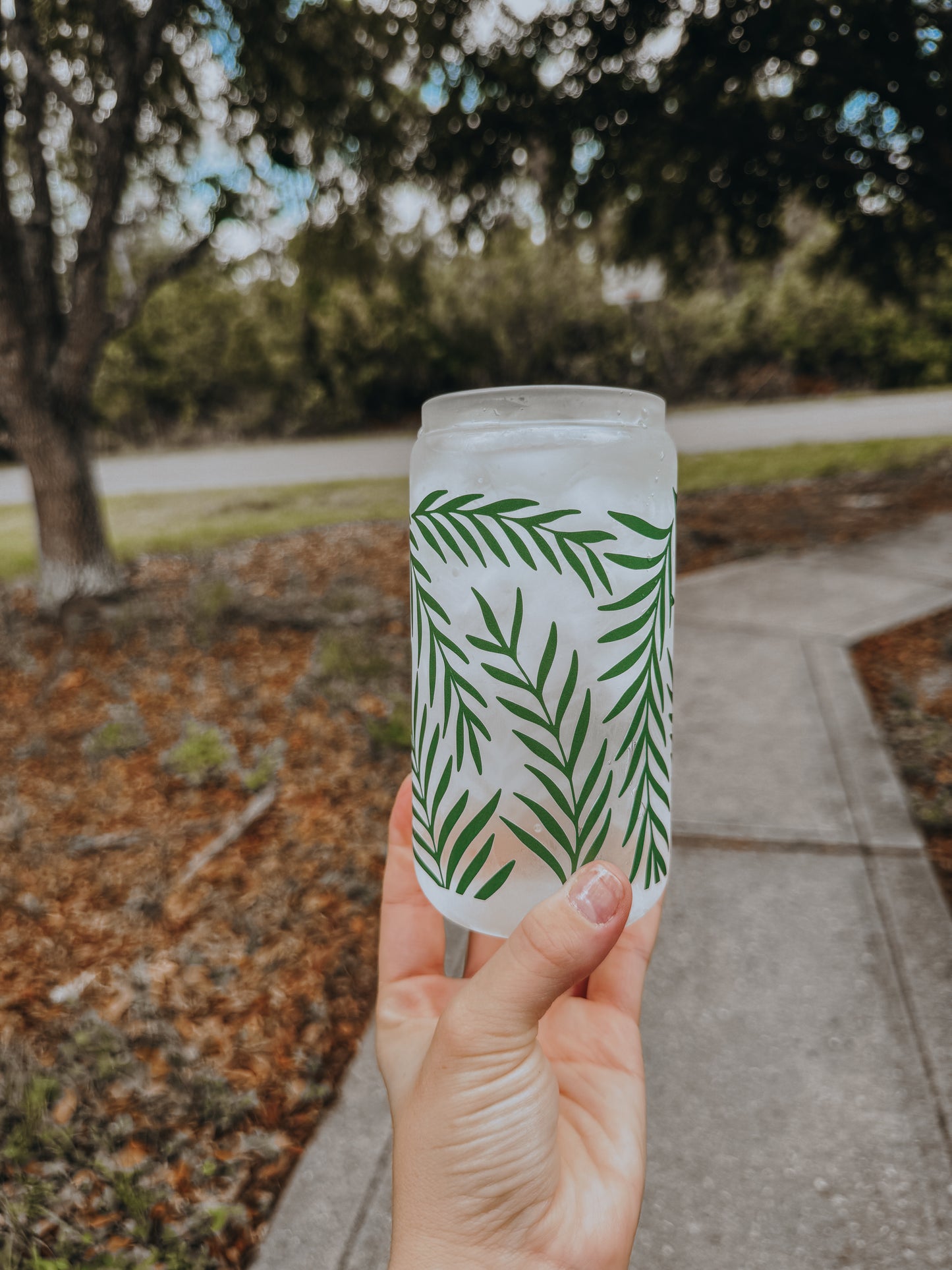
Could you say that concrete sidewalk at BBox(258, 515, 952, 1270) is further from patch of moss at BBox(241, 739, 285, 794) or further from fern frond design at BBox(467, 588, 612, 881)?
patch of moss at BBox(241, 739, 285, 794)

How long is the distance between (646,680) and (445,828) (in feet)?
1.14

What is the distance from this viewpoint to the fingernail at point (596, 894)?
3.31 ft

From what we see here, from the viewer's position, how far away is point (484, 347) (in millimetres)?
17062

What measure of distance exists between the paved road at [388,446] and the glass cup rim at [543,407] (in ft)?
29.2

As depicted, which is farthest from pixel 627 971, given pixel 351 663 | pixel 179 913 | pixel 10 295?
pixel 10 295

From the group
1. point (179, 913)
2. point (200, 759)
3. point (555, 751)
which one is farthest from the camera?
point (200, 759)

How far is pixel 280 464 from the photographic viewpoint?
43.1 ft

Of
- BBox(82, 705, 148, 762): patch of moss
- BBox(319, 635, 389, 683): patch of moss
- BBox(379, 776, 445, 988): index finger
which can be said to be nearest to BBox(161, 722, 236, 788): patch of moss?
BBox(82, 705, 148, 762): patch of moss

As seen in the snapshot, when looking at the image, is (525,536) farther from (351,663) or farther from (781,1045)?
(351,663)

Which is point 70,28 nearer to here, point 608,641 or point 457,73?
point 457,73

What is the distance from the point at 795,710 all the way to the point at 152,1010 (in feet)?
8.80

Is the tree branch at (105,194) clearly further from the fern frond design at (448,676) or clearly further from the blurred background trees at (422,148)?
the fern frond design at (448,676)

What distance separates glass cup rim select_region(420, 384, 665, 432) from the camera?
1059 mm

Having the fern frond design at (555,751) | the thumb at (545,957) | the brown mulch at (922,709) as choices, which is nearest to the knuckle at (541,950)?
the thumb at (545,957)
